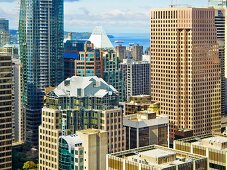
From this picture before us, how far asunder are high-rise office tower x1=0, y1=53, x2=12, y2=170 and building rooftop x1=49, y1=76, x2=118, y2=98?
12.0m

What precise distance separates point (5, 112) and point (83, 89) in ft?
70.3

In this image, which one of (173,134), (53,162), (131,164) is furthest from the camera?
(173,134)

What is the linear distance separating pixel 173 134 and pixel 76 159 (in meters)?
74.5

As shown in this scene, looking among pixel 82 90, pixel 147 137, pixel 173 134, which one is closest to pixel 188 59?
pixel 173 134

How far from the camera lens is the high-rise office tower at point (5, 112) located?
14425cm

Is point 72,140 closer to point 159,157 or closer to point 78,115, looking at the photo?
point 78,115

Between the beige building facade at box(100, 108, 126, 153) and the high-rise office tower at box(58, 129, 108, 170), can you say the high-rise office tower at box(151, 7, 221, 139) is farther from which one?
the high-rise office tower at box(58, 129, 108, 170)

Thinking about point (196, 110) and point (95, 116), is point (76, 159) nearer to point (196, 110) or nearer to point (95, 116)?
point (95, 116)

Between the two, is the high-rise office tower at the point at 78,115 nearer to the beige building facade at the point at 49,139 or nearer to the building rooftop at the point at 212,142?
the beige building facade at the point at 49,139

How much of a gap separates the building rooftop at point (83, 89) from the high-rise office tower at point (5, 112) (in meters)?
12.0

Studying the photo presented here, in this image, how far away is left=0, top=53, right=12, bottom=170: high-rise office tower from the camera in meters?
144

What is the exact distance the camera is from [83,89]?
14650 centimetres

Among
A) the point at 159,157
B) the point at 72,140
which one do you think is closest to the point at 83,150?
the point at 72,140

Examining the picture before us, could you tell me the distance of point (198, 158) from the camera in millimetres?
102188
